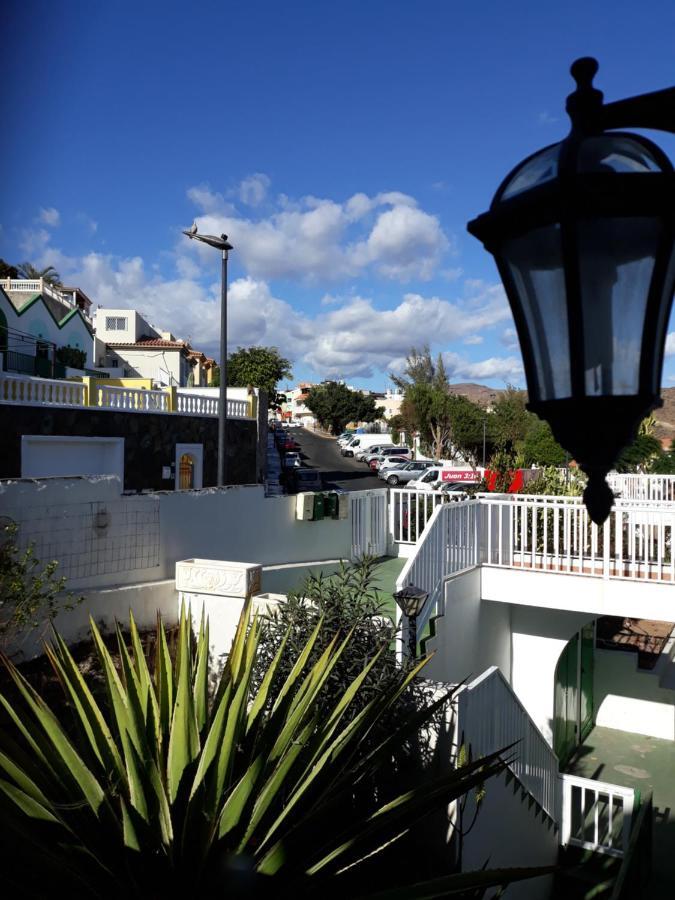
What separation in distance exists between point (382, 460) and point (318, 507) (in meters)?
30.9

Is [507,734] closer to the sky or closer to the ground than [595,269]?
closer to the ground

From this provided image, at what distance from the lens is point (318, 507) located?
10.3 metres

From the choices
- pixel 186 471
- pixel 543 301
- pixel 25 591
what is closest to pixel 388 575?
pixel 25 591

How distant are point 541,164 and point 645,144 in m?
0.23

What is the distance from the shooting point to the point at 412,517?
11.6m

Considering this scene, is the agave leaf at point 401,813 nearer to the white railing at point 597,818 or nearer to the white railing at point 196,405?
the white railing at point 597,818

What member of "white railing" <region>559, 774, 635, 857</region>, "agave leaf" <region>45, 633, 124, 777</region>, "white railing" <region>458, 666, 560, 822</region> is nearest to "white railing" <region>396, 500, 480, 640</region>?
"white railing" <region>458, 666, 560, 822</region>

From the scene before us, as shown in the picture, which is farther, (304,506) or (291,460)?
(291,460)

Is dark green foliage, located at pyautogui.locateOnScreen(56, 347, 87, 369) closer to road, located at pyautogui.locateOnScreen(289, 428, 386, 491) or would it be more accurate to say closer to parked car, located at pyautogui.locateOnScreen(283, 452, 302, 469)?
parked car, located at pyautogui.locateOnScreen(283, 452, 302, 469)

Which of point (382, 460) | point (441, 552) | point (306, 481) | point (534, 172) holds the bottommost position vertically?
point (441, 552)

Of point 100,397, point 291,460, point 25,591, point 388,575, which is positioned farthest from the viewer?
point 291,460

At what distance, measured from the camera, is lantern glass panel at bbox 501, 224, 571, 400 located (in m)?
1.51

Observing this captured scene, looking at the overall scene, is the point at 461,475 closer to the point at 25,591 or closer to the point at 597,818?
the point at 597,818

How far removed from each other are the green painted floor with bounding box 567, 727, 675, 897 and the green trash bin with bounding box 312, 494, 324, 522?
5.54 meters
